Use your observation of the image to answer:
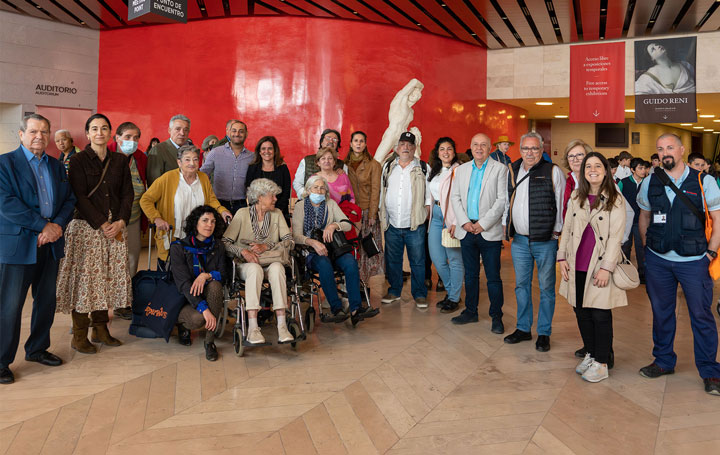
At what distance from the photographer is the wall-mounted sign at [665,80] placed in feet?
28.2

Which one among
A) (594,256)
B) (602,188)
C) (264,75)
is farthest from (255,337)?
(264,75)

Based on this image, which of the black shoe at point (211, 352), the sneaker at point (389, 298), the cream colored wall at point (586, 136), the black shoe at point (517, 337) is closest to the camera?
the black shoe at point (211, 352)

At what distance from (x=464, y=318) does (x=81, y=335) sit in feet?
9.36

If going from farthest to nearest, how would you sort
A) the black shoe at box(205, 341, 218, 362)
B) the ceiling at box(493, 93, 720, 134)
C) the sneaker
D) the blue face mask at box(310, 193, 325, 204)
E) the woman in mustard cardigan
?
the ceiling at box(493, 93, 720, 134) → the sneaker → the blue face mask at box(310, 193, 325, 204) → the woman in mustard cardigan → the black shoe at box(205, 341, 218, 362)

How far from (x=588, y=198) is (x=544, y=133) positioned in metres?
13.9

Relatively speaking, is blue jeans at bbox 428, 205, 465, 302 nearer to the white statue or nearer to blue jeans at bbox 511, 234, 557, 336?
blue jeans at bbox 511, 234, 557, 336

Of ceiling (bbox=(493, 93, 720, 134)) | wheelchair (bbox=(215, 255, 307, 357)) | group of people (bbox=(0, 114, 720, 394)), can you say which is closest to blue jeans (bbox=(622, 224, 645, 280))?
group of people (bbox=(0, 114, 720, 394))

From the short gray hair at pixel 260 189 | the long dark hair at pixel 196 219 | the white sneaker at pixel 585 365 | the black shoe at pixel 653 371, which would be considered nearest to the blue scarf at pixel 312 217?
the short gray hair at pixel 260 189

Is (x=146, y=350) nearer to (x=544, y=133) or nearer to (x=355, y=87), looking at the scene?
(x=355, y=87)

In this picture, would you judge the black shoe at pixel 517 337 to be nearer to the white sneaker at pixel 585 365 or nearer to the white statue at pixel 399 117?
the white sneaker at pixel 585 365

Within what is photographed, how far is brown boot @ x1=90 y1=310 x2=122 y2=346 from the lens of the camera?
155 inches

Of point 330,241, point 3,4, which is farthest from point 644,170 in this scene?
point 3,4

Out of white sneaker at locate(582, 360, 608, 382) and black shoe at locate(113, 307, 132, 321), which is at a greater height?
black shoe at locate(113, 307, 132, 321)

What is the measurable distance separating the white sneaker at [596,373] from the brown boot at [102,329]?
313cm
